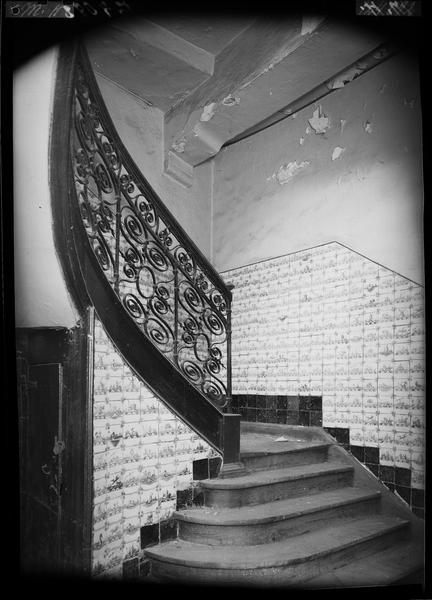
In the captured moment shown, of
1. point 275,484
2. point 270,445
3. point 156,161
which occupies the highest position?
point 156,161

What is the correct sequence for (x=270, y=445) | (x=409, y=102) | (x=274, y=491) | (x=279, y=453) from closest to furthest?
1. (x=274, y=491)
2. (x=279, y=453)
3. (x=409, y=102)
4. (x=270, y=445)

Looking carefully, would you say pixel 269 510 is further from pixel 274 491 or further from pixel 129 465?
pixel 129 465

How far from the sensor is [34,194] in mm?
2506

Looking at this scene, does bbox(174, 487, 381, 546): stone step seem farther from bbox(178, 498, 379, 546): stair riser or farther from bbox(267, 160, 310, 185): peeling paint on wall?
bbox(267, 160, 310, 185): peeling paint on wall

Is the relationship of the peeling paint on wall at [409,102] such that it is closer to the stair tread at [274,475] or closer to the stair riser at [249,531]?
the stair tread at [274,475]

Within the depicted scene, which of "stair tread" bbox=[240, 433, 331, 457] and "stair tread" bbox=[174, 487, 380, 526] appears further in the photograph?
"stair tread" bbox=[240, 433, 331, 457]

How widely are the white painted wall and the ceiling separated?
1.43 meters

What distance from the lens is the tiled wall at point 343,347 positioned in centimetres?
356

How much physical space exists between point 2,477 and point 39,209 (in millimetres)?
1363

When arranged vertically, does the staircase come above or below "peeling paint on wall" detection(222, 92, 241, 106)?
below

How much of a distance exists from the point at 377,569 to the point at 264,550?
74 cm

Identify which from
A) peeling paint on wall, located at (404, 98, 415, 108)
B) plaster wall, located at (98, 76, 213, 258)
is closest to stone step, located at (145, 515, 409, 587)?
peeling paint on wall, located at (404, 98, 415, 108)

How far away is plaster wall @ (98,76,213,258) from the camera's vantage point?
4475 mm

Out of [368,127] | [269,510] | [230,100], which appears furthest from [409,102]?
[269,510]
